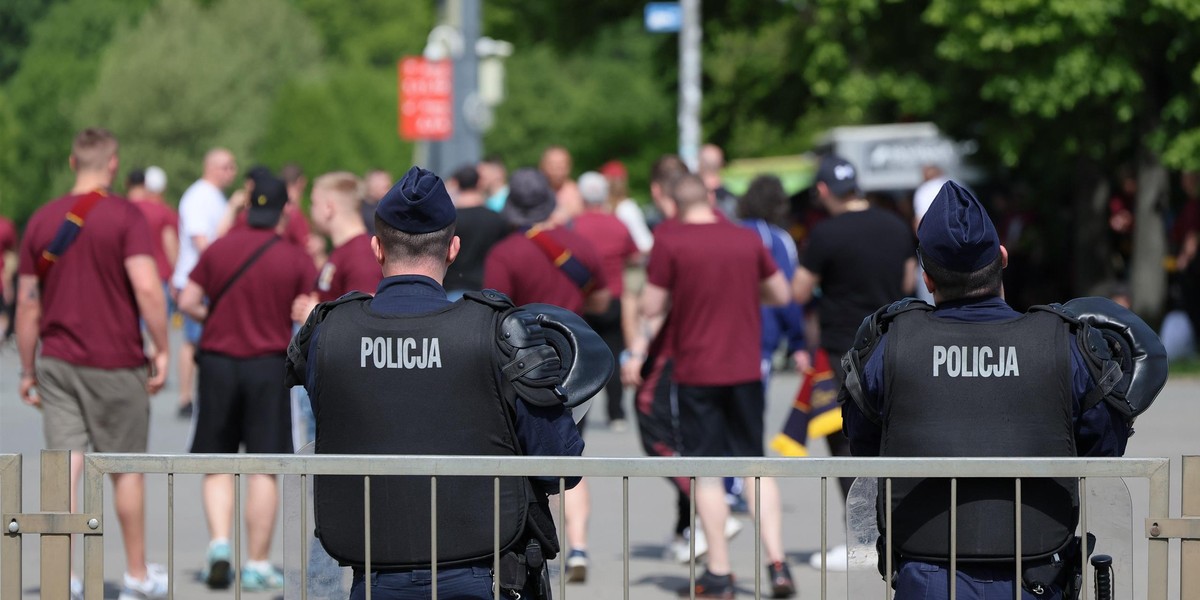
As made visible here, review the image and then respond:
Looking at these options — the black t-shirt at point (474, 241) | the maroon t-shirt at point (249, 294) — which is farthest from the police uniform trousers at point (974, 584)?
the black t-shirt at point (474, 241)

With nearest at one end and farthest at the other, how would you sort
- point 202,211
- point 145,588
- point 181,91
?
point 145,588 → point 202,211 → point 181,91

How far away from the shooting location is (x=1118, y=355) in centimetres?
398

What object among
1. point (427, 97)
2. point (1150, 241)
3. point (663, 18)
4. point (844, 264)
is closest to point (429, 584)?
point (844, 264)

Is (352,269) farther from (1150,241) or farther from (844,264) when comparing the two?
(1150,241)

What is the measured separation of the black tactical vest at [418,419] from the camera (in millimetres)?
3801

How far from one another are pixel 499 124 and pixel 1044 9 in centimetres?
5460

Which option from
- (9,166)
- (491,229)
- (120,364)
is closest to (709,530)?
(491,229)

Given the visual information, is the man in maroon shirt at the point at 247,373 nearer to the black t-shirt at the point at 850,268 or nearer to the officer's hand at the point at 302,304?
the officer's hand at the point at 302,304

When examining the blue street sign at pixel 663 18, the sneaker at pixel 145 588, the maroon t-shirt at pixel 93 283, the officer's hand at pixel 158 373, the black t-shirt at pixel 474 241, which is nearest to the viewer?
the maroon t-shirt at pixel 93 283

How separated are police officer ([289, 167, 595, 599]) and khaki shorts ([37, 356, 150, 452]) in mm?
3361

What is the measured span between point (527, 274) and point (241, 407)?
1.39 metres

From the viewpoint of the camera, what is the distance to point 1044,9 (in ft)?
57.0

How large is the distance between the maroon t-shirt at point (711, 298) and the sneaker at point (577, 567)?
0.89 m

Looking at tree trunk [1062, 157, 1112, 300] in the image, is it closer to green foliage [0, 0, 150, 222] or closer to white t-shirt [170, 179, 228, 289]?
white t-shirt [170, 179, 228, 289]
